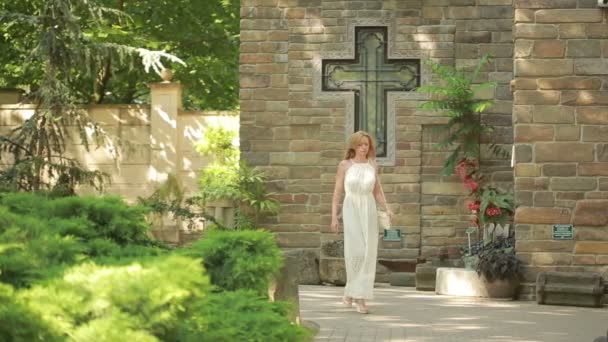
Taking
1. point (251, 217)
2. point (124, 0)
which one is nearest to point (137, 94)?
point (124, 0)

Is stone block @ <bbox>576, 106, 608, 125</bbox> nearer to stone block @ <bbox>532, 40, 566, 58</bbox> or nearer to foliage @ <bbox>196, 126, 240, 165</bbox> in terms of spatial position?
stone block @ <bbox>532, 40, 566, 58</bbox>

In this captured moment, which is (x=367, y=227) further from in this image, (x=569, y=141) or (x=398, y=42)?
(x=398, y=42)

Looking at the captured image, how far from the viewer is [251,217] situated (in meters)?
16.2

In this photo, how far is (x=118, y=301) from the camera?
3.64m

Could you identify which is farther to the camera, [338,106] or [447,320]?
[338,106]

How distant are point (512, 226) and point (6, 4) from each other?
10.9 meters

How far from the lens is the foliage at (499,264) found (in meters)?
12.9

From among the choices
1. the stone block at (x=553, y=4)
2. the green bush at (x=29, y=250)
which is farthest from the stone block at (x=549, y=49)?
the green bush at (x=29, y=250)

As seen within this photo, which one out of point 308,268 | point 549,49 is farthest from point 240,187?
point 549,49

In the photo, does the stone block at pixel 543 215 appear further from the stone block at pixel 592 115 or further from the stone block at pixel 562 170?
the stone block at pixel 592 115

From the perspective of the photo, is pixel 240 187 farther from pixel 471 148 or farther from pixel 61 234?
pixel 61 234

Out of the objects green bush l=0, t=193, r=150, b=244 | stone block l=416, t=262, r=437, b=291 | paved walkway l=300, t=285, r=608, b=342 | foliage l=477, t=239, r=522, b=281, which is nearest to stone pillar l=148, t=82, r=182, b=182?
stone block l=416, t=262, r=437, b=291

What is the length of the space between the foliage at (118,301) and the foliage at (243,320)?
2.85 ft

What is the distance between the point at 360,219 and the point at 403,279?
165 inches
